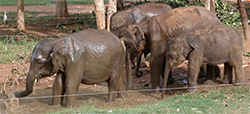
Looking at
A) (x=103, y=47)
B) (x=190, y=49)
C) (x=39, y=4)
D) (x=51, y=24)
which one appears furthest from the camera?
(x=39, y=4)

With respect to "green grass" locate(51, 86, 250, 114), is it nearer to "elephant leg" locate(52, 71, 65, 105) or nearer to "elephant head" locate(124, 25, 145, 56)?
"elephant leg" locate(52, 71, 65, 105)

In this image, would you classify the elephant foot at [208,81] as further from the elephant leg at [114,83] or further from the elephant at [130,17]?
the elephant leg at [114,83]

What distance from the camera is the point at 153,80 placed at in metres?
9.19

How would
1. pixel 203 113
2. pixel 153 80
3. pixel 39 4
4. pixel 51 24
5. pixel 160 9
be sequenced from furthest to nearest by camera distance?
pixel 39 4 → pixel 51 24 → pixel 160 9 → pixel 153 80 → pixel 203 113

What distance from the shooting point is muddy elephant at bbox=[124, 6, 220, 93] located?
908cm

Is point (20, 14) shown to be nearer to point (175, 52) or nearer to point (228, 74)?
point (175, 52)

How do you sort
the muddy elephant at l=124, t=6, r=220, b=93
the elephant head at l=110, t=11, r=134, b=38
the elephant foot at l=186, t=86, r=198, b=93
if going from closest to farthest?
the elephant foot at l=186, t=86, r=198, b=93 < the muddy elephant at l=124, t=6, r=220, b=93 < the elephant head at l=110, t=11, r=134, b=38

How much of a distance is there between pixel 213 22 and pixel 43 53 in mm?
4024

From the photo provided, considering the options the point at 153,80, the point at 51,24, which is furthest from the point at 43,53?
the point at 51,24

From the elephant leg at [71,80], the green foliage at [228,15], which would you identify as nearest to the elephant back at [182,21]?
the elephant leg at [71,80]

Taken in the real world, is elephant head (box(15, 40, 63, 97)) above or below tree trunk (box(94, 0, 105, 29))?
below

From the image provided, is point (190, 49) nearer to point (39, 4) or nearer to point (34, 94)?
point (34, 94)

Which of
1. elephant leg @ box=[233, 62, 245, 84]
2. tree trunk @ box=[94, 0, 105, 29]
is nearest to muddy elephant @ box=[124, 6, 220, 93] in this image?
elephant leg @ box=[233, 62, 245, 84]

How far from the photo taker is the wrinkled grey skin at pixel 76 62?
756 cm
